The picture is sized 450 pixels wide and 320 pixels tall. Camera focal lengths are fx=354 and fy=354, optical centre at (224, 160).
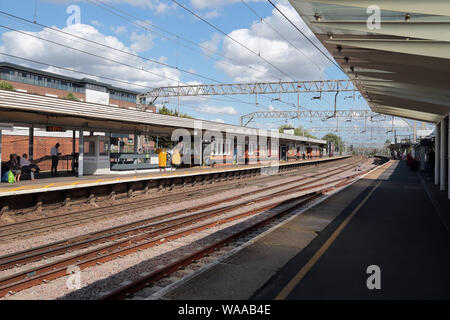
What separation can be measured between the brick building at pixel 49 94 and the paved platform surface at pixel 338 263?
47.1 feet

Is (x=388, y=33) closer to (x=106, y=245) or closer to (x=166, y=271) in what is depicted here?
(x=166, y=271)

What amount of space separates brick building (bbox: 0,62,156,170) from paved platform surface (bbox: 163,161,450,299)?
14366 millimetres

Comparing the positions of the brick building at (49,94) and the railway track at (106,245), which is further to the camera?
the brick building at (49,94)

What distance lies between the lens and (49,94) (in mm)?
55375

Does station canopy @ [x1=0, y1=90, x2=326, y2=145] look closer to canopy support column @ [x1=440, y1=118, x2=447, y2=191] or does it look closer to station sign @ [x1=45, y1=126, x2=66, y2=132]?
station sign @ [x1=45, y1=126, x2=66, y2=132]

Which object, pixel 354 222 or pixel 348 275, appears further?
pixel 354 222

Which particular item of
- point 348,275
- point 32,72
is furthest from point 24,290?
point 32,72

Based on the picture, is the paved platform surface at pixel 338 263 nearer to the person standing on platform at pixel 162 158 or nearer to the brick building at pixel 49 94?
the person standing on platform at pixel 162 158

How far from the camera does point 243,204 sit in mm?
13547

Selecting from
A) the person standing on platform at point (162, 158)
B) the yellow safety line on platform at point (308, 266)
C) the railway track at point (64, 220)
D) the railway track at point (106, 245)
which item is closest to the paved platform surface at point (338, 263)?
the yellow safety line on platform at point (308, 266)

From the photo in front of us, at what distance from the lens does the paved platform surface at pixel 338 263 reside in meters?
5.00

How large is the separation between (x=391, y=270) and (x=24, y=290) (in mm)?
6003

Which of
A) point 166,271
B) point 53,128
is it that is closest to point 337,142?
point 53,128
